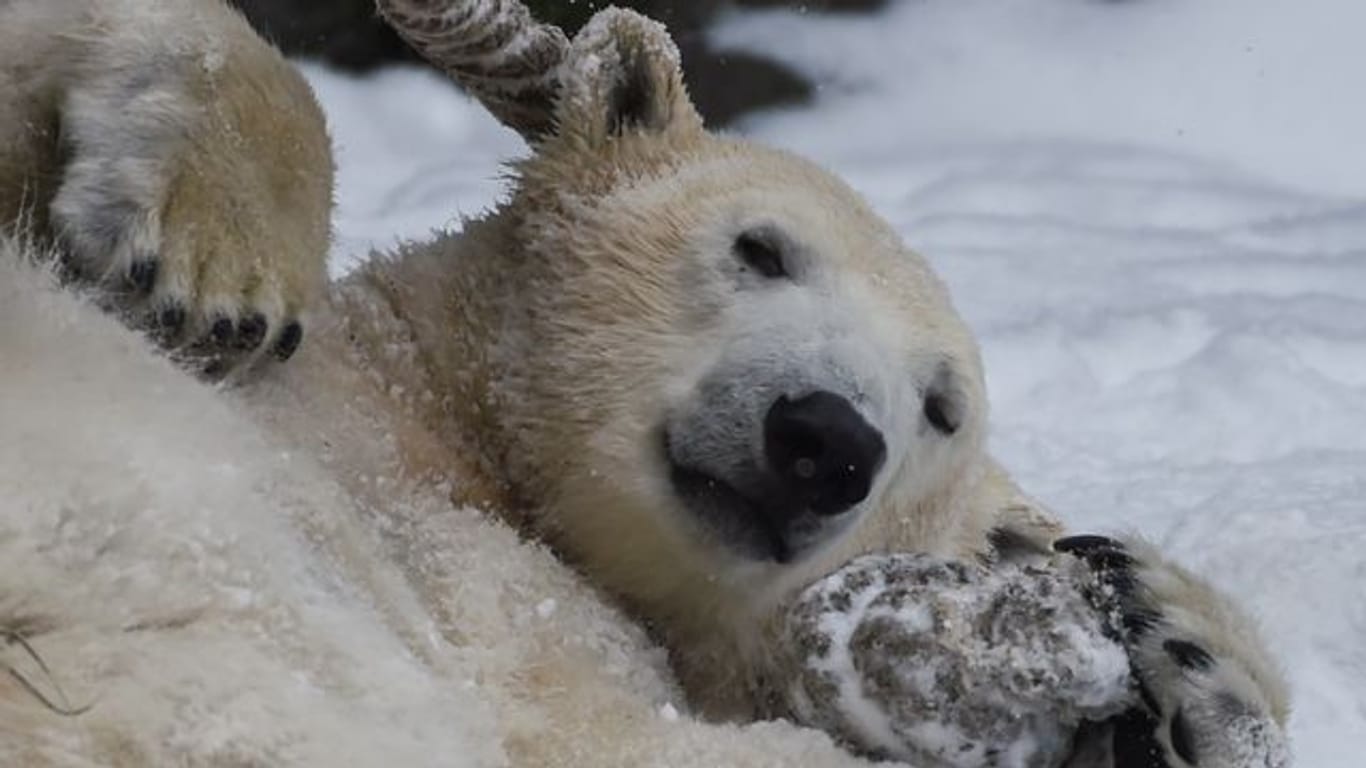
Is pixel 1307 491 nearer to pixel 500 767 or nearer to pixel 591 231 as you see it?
pixel 591 231

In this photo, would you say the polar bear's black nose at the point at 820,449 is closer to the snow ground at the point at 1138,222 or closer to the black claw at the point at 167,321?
the black claw at the point at 167,321

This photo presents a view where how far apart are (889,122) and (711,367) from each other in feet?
19.0

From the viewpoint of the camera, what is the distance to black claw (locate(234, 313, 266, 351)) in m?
2.86

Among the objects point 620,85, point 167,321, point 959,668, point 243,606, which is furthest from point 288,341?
point 959,668

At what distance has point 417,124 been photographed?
320 inches

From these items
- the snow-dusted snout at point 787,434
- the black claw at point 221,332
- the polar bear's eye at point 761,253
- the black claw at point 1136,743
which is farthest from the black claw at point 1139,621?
the black claw at point 221,332

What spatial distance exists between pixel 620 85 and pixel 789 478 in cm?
85

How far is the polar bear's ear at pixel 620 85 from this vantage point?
3.50 metres

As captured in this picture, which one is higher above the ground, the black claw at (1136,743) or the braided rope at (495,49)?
the braided rope at (495,49)

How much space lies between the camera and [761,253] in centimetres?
329

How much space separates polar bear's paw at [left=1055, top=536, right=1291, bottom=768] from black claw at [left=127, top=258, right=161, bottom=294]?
1.27 meters

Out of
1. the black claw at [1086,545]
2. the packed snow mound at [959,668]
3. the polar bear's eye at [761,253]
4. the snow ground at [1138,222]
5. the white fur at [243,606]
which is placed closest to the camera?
the white fur at [243,606]

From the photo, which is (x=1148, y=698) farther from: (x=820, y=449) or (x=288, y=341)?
(x=288, y=341)

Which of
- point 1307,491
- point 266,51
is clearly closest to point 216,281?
point 266,51
